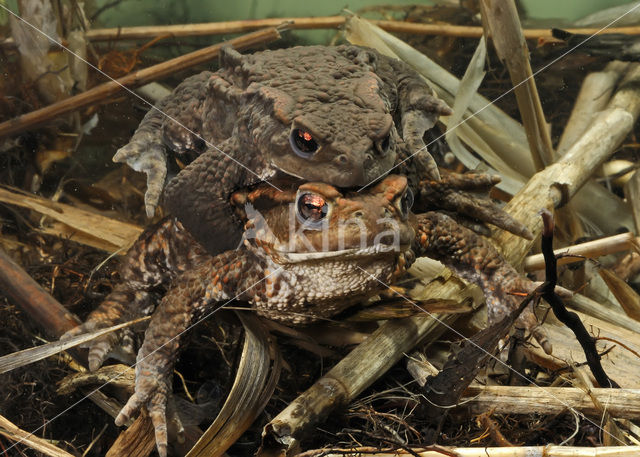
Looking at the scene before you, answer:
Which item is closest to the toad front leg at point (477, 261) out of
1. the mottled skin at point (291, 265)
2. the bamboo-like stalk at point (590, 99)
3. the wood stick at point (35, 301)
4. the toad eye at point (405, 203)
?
the mottled skin at point (291, 265)

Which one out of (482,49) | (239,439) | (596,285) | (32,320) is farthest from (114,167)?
(596,285)

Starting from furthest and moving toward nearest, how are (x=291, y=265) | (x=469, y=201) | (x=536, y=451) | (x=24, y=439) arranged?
(x=469, y=201) → (x=24, y=439) → (x=291, y=265) → (x=536, y=451)

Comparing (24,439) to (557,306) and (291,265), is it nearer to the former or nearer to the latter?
Answer: (291,265)

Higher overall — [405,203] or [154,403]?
[405,203]

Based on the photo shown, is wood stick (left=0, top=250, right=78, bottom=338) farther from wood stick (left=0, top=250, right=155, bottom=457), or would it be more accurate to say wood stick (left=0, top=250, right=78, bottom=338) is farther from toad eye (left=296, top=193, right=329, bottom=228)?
toad eye (left=296, top=193, right=329, bottom=228)

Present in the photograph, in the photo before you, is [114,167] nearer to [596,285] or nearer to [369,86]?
[369,86]

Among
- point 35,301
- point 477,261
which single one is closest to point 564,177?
point 477,261
